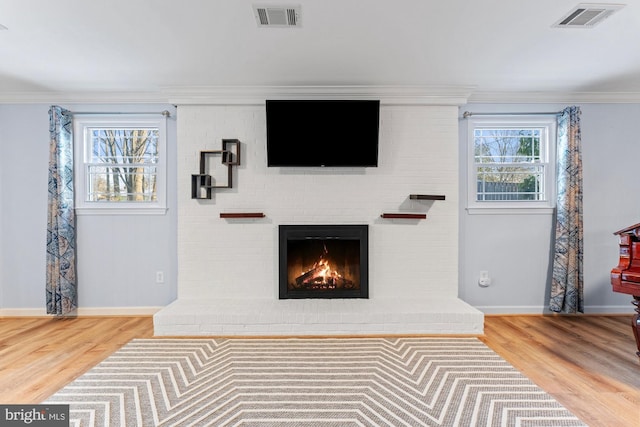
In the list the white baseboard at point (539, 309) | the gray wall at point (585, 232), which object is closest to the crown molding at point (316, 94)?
the gray wall at point (585, 232)

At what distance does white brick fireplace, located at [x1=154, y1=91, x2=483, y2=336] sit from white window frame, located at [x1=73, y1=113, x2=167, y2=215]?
321 millimetres

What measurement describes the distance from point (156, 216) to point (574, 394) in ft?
12.6

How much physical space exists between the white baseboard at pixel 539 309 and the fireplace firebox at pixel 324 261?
1.40m

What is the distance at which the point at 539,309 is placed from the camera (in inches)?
150

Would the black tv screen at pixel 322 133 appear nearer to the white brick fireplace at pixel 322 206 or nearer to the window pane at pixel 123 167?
the white brick fireplace at pixel 322 206

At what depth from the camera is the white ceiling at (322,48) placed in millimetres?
2207

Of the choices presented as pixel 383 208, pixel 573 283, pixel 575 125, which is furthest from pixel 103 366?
pixel 575 125

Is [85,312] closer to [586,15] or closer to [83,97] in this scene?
[83,97]

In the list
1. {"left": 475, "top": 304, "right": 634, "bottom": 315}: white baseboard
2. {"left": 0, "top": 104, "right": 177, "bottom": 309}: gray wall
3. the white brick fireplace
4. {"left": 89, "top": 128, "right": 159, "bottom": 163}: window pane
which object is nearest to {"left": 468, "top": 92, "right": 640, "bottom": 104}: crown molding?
the white brick fireplace

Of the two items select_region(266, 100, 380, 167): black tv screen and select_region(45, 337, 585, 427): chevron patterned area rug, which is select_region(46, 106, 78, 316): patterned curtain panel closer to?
select_region(45, 337, 585, 427): chevron patterned area rug

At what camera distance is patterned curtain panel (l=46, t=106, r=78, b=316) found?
3.62 metres

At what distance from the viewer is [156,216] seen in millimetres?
3791

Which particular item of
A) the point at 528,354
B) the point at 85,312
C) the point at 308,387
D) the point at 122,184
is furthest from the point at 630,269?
the point at 85,312

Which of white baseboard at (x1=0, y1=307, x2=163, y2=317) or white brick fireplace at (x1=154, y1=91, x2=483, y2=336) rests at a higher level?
white brick fireplace at (x1=154, y1=91, x2=483, y2=336)
